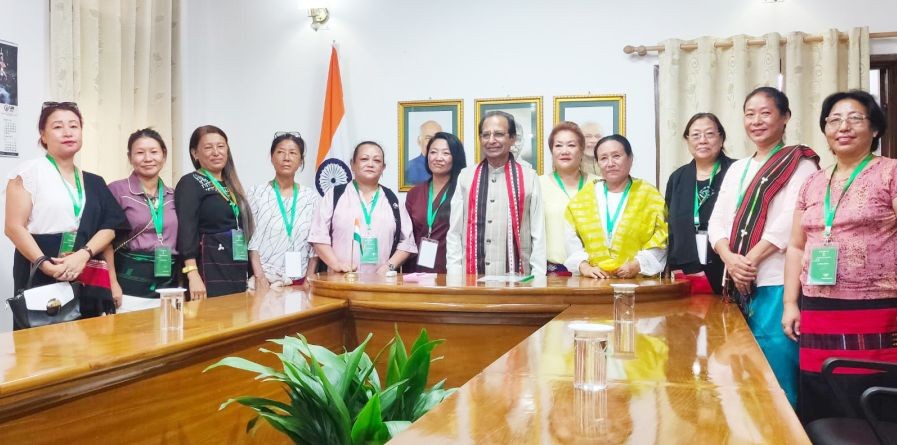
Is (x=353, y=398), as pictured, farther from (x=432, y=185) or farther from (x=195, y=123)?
(x=195, y=123)

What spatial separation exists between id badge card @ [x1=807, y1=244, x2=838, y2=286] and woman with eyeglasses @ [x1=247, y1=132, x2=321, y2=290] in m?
2.43

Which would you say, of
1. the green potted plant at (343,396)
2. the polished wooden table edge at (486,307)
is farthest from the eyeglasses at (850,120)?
the green potted plant at (343,396)

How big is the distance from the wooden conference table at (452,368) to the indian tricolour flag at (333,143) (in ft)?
7.82

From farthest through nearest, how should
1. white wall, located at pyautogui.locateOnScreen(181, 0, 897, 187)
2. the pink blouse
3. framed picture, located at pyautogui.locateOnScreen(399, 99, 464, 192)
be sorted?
framed picture, located at pyautogui.locateOnScreen(399, 99, 464, 192), white wall, located at pyautogui.locateOnScreen(181, 0, 897, 187), the pink blouse

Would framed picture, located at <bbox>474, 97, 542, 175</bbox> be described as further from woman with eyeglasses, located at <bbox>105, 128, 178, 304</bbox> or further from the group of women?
woman with eyeglasses, located at <bbox>105, 128, 178, 304</bbox>

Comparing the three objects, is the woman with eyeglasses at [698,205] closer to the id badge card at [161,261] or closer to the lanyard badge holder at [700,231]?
the lanyard badge holder at [700,231]

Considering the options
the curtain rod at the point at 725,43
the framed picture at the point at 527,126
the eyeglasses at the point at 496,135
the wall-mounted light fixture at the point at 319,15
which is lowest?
the eyeglasses at the point at 496,135

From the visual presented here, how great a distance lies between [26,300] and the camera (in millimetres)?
2797

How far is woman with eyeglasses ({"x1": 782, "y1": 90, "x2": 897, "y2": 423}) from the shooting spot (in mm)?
2500

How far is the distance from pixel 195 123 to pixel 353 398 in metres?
4.61

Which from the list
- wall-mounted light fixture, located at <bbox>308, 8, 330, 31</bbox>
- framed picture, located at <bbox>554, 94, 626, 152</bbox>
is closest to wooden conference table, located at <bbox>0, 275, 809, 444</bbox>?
framed picture, located at <bbox>554, 94, 626, 152</bbox>

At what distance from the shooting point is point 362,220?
3.98m

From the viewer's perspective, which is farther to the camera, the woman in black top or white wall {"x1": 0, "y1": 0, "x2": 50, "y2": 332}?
white wall {"x1": 0, "y1": 0, "x2": 50, "y2": 332}

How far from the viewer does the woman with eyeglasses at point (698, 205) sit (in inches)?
124
